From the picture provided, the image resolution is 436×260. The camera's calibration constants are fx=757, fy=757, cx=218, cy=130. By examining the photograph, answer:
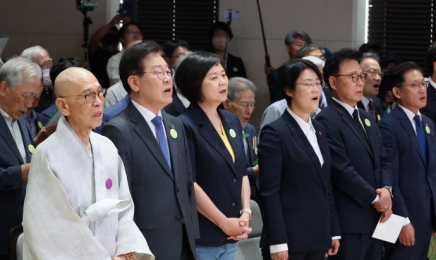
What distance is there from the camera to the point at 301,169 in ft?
12.9

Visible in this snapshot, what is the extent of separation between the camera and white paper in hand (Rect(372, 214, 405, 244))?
→ 14.0 feet

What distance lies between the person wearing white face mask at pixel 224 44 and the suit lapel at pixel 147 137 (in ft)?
12.3

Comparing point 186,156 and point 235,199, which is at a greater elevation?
point 186,156

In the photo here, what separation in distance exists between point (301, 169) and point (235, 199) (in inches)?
Answer: 16.4

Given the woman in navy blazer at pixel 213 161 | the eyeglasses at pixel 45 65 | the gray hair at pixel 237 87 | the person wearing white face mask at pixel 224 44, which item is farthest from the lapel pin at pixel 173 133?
the person wearing white face mask at pixel 224 44

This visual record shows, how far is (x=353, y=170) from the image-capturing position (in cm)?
420

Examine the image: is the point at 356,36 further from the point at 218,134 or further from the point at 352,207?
the point at 218,134

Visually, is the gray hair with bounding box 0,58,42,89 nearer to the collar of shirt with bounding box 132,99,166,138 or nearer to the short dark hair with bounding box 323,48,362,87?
the collar of shirt with bounding box 132,99,166,138

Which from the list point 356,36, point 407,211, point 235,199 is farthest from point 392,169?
point 356,36

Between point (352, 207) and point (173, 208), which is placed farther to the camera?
point (352, 207)

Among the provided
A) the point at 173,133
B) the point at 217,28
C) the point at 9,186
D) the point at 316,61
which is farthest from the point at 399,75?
the point at 217,28

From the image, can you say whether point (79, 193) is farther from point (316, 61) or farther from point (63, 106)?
point (316, 61)

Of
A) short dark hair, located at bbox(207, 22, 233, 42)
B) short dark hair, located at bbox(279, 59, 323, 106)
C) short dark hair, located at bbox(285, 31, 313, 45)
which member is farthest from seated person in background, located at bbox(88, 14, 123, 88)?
short dark hair, located at bbox(279, 59, 323, 106)

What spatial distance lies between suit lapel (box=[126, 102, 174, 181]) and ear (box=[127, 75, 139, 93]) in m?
0.10
